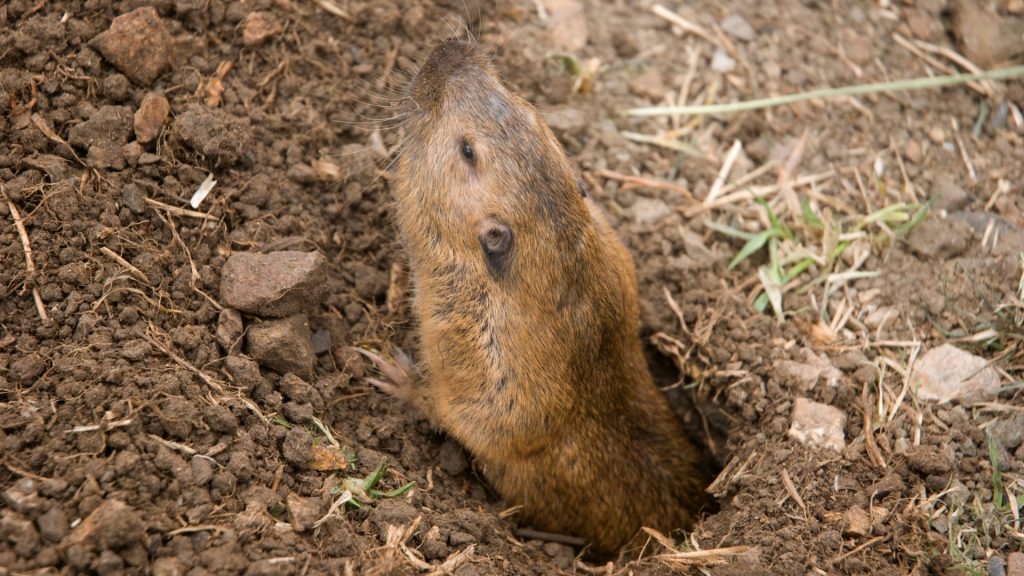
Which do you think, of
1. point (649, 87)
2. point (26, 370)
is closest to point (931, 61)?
point (649, 87)

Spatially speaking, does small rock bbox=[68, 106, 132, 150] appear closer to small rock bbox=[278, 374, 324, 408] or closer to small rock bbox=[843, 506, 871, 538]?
small rock bbox=[278, 374, 324, 408]

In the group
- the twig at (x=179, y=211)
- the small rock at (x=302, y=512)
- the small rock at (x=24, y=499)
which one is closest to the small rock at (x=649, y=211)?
the twig at (x=179, y=211)

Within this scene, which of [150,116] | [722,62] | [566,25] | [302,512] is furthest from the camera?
[722,62]

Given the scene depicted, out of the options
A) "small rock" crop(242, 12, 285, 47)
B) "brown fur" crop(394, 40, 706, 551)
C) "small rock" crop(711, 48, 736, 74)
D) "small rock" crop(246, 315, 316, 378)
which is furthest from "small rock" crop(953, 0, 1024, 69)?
"small rock" crop(246, 315, 316, 378)

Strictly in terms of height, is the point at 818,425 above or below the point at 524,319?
below

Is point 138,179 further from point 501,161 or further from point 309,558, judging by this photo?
point 309,558

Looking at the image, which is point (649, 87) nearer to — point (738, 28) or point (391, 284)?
point (738, 28)
